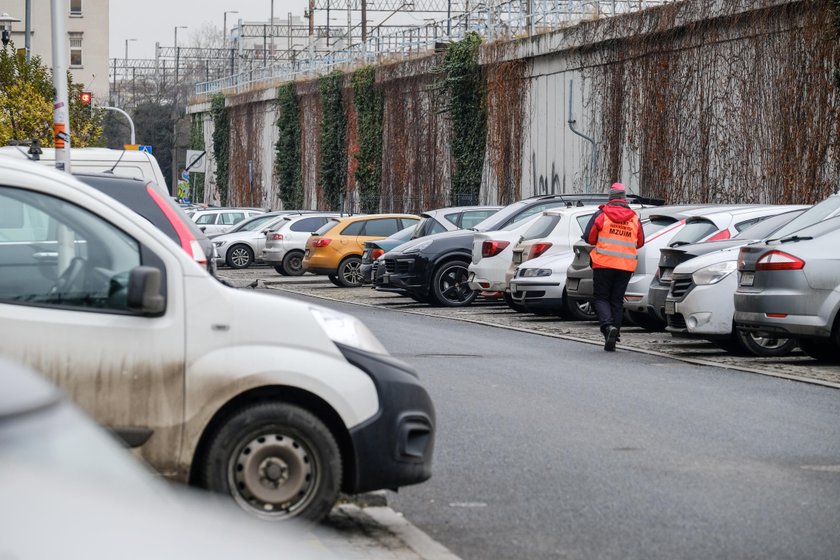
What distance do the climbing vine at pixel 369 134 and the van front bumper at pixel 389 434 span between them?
141ft

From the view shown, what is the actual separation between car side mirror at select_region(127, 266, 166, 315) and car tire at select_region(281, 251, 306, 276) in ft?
100

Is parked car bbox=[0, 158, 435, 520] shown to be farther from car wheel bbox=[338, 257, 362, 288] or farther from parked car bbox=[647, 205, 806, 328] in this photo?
car wheel bbox=[338, 257, 362, 288]

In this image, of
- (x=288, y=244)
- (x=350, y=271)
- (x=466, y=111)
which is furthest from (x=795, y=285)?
(x=466, y=111)

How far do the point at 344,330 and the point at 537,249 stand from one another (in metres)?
14.9

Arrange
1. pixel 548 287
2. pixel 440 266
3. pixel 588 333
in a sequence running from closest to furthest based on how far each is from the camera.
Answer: pixel 588 333, pixel 548 287, pixel 440 266

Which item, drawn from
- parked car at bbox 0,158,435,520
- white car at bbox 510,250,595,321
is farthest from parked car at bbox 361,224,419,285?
parked car at bbox 0,158,435,520

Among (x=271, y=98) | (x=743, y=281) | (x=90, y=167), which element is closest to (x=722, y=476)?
(x=743, y=281)

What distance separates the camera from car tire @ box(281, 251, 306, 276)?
121ft

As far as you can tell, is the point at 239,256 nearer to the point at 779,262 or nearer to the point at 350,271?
the point at 350,271

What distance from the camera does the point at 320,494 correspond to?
253 inches

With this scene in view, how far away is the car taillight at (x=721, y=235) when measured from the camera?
56.3 ft

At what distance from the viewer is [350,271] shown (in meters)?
31.9

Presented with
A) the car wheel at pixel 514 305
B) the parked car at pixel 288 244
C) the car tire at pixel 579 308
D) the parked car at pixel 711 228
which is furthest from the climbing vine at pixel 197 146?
the parked car at pixel 711 228

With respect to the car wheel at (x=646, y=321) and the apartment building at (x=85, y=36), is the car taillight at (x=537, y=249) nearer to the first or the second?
the car wheel at (x=646, y=321)
